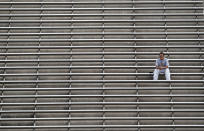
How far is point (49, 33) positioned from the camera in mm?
8289

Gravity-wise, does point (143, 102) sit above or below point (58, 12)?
below

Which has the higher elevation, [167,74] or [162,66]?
[162,66]

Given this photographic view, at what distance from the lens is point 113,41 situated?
26.9 ft

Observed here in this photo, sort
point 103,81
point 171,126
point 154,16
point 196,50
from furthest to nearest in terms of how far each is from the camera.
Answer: point 154,16, point 196,50, point 103,81, point 171,126

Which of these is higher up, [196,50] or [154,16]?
[154,16]

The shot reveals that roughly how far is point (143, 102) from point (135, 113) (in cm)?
30

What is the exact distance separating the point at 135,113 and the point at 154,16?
9.65ft

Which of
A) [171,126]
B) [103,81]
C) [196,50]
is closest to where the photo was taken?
[171,126]

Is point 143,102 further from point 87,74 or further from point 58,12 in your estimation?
point 58,12

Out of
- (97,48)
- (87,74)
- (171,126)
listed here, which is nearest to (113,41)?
(97,48)

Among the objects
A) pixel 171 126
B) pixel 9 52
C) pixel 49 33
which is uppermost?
pixel 49 33

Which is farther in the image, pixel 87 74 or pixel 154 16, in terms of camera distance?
pixel 154 16

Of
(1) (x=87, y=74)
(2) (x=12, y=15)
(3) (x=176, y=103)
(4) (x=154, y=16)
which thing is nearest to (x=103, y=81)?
(1) (x=87, y=74)

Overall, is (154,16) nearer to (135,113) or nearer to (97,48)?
(97,48)
